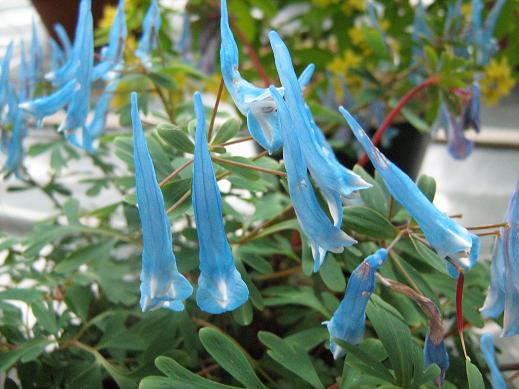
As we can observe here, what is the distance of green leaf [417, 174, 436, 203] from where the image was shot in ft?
1.39

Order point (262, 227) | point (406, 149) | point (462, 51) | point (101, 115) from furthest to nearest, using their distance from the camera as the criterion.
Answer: point (406, 149)
point (462, 51)
point (101, 115)
point (262, 227)

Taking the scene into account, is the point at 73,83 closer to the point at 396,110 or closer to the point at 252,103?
the point at 252,103

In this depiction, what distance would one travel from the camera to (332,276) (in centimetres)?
43

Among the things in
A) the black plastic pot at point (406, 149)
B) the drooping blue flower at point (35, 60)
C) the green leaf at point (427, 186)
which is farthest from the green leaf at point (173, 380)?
the black plastic pot at point (406, 149)

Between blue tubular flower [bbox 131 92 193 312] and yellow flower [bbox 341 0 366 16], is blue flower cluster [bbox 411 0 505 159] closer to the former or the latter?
yellow flower [bbox 341 0 366 16]

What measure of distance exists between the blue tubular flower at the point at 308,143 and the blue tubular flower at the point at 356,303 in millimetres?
67

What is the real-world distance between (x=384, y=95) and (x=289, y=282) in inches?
13.7

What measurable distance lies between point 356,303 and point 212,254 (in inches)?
4.3

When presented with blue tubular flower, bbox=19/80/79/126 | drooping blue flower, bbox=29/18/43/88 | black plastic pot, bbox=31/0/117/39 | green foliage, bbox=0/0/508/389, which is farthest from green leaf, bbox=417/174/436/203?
black plastic pot, bbox=31/0/117/39

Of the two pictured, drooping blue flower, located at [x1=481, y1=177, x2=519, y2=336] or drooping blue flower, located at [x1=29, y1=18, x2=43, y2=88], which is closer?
drooping blue flower, located at [x1=481, y1=177, x2=519, y2=336]

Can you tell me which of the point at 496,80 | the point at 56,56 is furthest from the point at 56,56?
the point at 496,80

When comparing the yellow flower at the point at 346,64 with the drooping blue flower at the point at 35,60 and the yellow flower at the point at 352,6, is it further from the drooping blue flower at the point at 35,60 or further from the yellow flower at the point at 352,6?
the drooping blue flower at the point at 35,60

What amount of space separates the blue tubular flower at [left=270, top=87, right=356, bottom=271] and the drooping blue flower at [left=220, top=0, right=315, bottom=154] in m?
0.03

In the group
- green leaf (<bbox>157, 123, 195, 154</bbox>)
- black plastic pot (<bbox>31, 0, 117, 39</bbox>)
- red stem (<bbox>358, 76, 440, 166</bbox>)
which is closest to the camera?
green leaf (<bbox>157, 123, 195, 154</bbox>)
